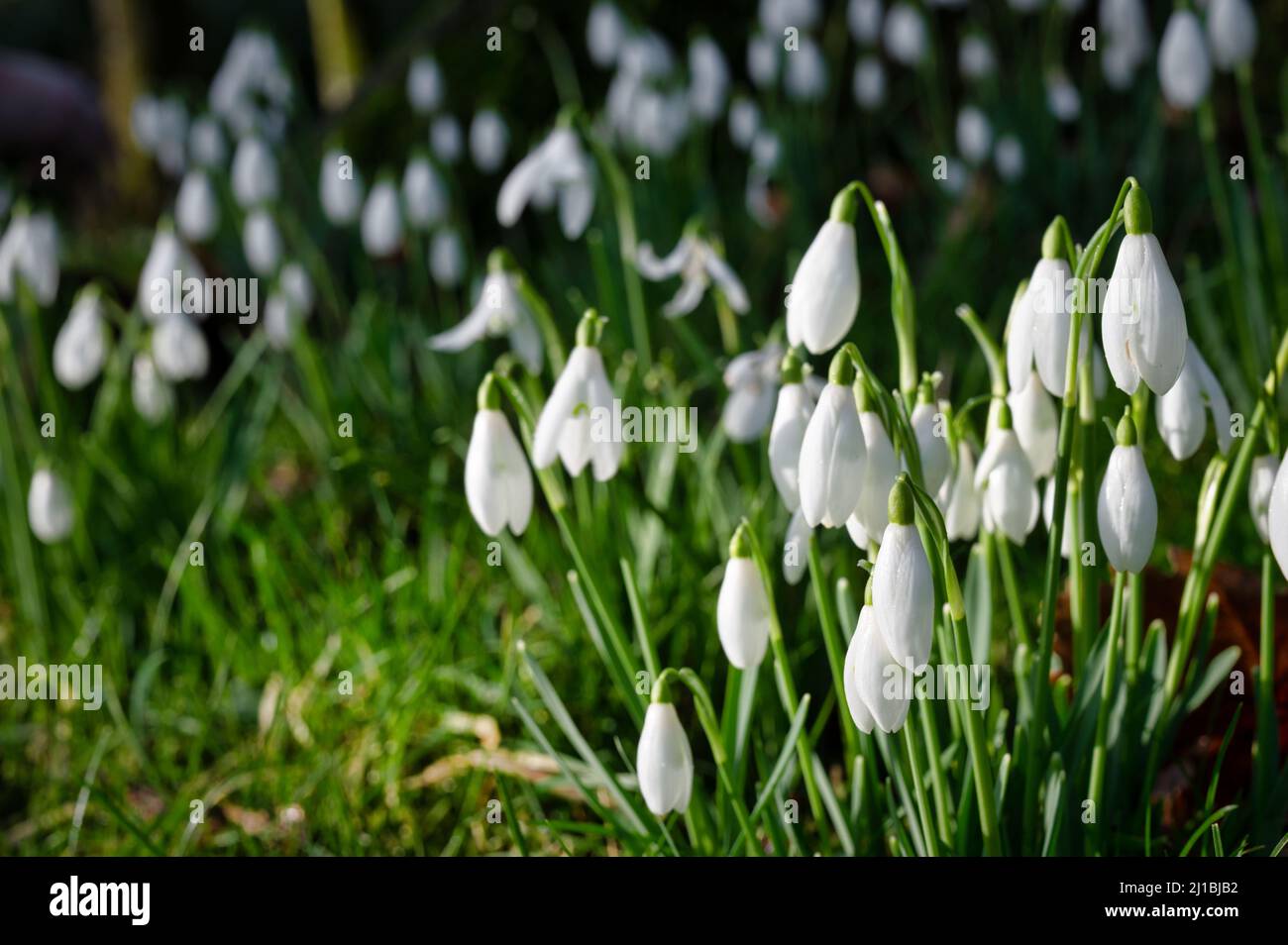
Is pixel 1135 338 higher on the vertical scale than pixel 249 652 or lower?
higher

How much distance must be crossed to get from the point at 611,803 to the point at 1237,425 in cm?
116

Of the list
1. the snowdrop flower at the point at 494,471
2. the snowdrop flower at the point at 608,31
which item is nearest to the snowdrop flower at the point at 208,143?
the snowdrop flower at the point at 608,31

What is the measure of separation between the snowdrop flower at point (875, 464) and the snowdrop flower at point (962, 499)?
22 centimetres

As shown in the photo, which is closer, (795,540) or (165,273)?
(795,540)

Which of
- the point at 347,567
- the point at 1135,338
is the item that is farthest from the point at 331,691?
the point at 1135,338

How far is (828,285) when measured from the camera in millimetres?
1227

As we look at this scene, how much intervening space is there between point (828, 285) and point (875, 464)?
19cm

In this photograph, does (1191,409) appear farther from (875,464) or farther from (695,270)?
(695,270)

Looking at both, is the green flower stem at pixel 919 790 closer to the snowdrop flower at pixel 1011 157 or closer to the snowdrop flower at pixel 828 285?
the snowdrop flower at pixel 828 285

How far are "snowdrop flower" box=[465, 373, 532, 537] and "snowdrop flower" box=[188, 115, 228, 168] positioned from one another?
281cm

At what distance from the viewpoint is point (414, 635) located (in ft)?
6.87

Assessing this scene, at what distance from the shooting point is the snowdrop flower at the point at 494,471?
1361mm

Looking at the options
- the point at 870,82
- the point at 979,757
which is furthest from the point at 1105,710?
the point at 870,82

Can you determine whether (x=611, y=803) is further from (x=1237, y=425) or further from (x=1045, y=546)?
(x=1237, y=425)
